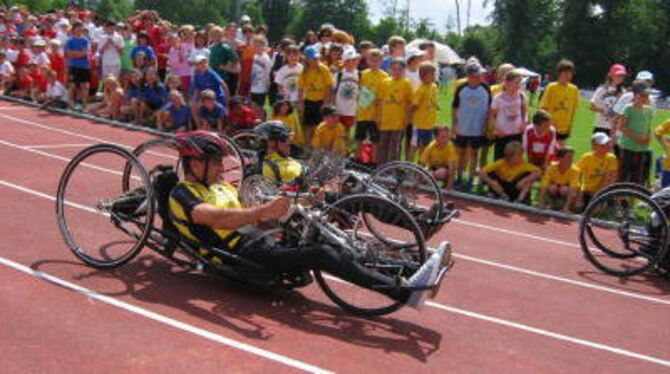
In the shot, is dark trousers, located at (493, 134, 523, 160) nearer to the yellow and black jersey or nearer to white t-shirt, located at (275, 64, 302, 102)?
white t-shirt, located at (275, 64, 302, 102)

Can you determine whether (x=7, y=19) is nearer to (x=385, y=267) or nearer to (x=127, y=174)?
(x=127, y=174)

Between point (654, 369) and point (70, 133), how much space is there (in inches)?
414

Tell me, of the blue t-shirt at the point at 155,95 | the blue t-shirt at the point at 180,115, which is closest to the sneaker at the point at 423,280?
the blue t-shirt at the point at 180,115

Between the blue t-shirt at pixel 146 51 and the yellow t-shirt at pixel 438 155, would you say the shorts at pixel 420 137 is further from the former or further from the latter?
the blue t-shirt at pixel 146 51

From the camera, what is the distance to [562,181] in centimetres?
1050

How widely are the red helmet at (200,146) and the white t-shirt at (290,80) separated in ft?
22.6

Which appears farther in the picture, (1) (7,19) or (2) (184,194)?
(1) (7,19)

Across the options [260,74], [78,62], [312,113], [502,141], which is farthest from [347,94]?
[78,62]

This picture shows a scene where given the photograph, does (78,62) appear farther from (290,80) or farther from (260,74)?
(290,80)

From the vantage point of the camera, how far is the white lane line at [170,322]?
4867mm

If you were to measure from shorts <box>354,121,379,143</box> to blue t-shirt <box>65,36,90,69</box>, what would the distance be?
22.6ft

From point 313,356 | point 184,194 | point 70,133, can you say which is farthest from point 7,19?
point 313,356

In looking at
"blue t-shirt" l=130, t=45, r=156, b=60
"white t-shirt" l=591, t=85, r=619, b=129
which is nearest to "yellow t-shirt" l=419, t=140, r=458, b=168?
"white t-shirt" l=591, t=85, r=619, b=129

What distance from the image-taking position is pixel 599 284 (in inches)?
293
